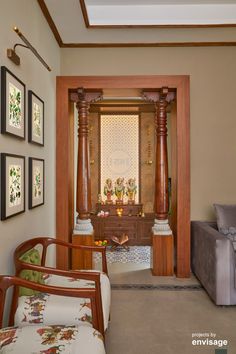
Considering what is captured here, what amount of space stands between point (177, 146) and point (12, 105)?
2293 millimetres

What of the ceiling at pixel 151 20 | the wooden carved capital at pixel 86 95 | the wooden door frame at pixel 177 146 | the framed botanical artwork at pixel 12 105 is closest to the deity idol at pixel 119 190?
the wooden door frame at pixel 177 146

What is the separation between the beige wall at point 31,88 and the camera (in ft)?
7.51

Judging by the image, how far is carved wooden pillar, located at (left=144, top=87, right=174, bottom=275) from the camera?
4.13 m

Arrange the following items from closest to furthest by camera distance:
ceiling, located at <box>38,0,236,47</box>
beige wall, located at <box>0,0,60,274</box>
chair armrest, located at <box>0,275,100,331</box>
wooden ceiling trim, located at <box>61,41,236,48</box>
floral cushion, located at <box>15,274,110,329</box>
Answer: chair armrest, located at <box>0,275,100,331</box>
floral cushion, located at <box>15,274,110,329</box>
beige wall, located at <box>0,0,60,274</box>
ceiling, located at <box>38,0,236,47</box>
wooden ceiling trim, located at <box>61,41,236,48</box>

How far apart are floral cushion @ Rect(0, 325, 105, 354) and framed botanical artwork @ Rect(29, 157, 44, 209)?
4.15 ft

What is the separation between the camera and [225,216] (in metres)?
3.88

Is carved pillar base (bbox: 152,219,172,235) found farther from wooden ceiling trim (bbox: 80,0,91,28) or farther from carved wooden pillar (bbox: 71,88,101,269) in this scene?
wooden ceiling trim (bbox: 80,0,91,28)

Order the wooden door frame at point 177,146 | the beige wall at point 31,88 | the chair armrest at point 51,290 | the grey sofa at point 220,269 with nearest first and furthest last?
the chair armrest at point 51,290
the beige wall at point 31,88
the grey sofa at point 220,269
the wooden door frame at point 177,146

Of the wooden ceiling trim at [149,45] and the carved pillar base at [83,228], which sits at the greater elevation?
the wooden ceiling trim at [149,45]

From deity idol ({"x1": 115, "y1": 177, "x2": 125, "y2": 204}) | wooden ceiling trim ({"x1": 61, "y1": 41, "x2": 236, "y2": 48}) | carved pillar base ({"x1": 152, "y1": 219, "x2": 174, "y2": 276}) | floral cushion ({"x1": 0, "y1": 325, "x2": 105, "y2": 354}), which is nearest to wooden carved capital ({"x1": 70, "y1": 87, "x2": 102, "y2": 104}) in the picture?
wooden ceiling trim ({"x1": 61, "y1": 41, "x2": 236, "y2": 48})

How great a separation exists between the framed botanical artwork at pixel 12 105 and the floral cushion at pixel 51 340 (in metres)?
1.24

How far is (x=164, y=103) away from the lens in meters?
4.23

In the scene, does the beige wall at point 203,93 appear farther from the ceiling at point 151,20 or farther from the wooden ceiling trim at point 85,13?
the wooden ceiling trim at point 85,13

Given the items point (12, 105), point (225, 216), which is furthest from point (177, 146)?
point (12, 105)
